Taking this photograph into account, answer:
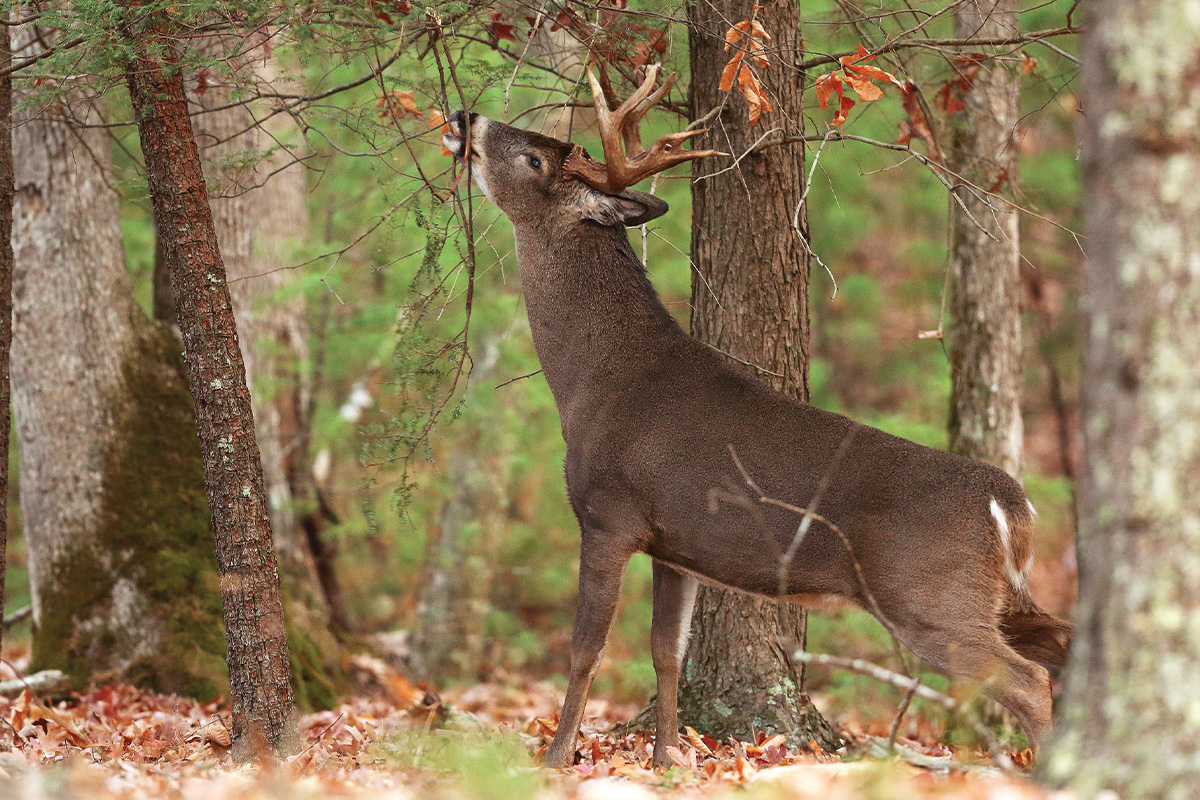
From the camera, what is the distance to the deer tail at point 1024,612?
17.0 ft

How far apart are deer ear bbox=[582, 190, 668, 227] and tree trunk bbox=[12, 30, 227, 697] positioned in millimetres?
4035

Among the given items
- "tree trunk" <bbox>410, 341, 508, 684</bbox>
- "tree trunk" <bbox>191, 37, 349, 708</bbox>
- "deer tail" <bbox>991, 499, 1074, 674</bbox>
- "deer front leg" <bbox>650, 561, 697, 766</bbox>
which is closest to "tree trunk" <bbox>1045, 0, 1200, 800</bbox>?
"deer tail" <bbox>991, 499, 1074, 674</bbox>

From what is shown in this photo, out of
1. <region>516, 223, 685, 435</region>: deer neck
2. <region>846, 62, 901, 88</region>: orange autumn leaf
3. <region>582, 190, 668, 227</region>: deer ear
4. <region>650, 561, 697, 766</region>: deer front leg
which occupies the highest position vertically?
<region>846, 62, 901, 88</region>: orange autumn leaf

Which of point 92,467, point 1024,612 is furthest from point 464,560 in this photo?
point 1024,612

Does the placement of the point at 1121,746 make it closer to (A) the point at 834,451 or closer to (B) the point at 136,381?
(A) the point at 834,451

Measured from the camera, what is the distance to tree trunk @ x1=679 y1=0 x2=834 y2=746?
6570 millimetres

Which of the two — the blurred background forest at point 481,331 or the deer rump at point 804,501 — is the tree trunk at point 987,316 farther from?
the deer rump at point 804,501

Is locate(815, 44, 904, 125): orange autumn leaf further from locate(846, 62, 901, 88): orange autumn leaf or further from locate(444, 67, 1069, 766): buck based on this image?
locate(444, 67, 1069, 766): buck

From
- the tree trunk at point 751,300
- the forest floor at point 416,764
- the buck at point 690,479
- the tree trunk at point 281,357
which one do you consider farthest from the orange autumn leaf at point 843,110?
the tree trunk at point 281,357

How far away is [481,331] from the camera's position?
1440 cm

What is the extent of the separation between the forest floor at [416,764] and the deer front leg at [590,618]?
0.68ft

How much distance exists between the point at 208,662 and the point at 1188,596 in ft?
22.8

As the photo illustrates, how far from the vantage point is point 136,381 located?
8.82 m

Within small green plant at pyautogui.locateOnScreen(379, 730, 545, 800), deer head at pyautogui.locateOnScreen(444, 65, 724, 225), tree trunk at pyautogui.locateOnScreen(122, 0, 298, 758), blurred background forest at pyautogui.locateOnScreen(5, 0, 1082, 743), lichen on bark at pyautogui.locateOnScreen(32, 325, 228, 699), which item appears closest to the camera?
small green plant at pyautogui.locateOnScreen(379, 730, 545, 800)
